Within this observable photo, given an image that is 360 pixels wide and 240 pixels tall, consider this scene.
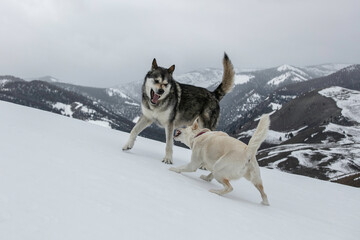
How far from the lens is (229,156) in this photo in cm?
709

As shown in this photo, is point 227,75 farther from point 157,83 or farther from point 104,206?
point 104,206

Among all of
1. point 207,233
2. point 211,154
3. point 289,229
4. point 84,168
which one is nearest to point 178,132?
point 211,154

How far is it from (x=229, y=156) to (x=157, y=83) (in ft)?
12.9

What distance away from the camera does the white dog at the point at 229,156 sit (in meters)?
6.75

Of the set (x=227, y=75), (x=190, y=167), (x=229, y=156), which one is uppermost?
(x=227, y=75)

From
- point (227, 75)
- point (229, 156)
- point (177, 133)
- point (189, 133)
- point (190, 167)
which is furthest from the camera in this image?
point (227, 75)

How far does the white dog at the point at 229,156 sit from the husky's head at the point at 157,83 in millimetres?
2347

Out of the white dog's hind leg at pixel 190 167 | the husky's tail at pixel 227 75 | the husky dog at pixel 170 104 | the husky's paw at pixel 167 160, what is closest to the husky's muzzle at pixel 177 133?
the husky dog at pixel 170 104

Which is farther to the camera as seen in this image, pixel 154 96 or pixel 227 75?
pixel 227 75

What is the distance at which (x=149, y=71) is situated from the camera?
10.4 meters

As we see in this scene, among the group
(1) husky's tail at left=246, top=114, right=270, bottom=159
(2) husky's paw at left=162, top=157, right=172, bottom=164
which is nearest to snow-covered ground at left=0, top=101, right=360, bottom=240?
(1) husky's tail at left=246, top=114, right=270, bottom=159

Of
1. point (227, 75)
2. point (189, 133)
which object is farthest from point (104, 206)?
point (227, 75)

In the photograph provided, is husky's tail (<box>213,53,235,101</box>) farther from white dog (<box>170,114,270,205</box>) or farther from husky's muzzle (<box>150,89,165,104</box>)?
white dog (<box>170,114,270,205</box>)

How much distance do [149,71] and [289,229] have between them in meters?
6.93
